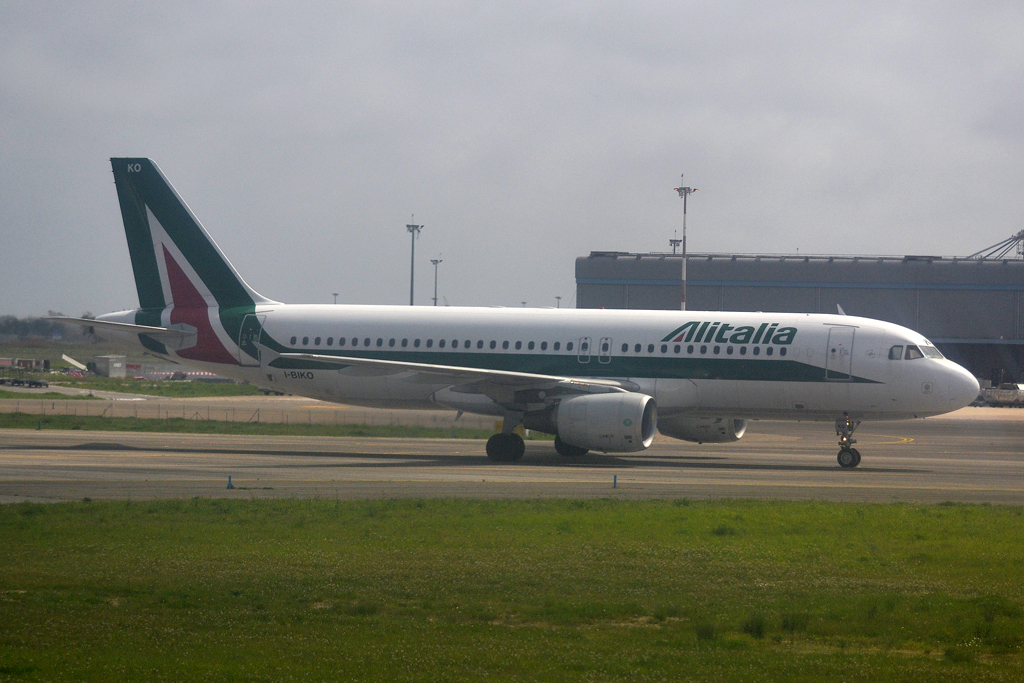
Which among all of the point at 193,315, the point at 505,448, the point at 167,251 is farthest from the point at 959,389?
the point at 167,251

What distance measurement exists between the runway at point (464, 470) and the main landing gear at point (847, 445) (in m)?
0.46

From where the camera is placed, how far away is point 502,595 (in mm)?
12859

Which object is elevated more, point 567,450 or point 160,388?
point 567,450

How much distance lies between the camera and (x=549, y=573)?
46.4 ft

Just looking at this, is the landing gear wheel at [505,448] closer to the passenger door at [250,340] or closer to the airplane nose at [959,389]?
the passenger door at [250,340]

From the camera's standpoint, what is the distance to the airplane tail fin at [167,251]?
38.7 meters

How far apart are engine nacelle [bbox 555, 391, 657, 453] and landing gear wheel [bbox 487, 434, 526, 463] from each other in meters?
1.89

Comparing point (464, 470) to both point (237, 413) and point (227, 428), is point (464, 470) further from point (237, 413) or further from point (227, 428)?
point (237, 413)

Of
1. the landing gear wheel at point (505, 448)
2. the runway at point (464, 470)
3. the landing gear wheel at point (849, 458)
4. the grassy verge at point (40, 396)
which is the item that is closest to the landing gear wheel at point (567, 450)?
the runway at point (464, 470)

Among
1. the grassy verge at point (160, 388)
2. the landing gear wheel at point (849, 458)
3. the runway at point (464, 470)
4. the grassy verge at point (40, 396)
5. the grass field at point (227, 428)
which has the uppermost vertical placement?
the landing gear wheel at point (849, 458)

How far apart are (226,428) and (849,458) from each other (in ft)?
83.6

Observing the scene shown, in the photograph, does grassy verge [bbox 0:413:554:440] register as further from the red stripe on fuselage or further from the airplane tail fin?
the airplane tail fin

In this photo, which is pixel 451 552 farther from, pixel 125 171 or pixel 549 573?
pixel 125 171

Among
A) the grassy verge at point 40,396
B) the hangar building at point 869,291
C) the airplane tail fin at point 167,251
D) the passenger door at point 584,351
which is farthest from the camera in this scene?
the hangar building at point 869,291
